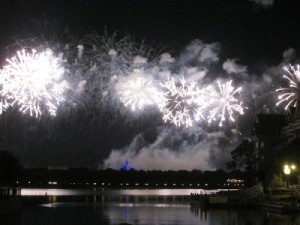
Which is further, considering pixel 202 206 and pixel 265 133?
pixel 265 133

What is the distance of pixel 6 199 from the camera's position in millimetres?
66500

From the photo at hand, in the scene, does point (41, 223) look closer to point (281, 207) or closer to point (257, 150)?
point (281, 207)

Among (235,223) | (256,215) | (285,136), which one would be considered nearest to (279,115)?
(285,136)

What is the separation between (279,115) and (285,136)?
36.2 ft

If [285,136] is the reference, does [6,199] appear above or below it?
below

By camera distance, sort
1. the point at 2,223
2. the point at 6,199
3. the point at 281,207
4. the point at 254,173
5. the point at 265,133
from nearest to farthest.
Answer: the point at 2,223
the point at 281,207
the point at 6,199
the point at 254,173
the point at 265,133

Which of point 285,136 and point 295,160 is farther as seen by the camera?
point 285,136

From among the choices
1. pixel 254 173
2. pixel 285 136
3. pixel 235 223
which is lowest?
pixel 235 223

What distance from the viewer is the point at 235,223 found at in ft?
183

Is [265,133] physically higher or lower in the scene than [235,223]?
higher

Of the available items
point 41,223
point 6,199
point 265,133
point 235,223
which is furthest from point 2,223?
point 265,133

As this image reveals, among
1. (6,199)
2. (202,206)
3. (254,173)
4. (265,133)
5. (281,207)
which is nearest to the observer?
(281,207)

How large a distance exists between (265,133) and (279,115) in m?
4.44

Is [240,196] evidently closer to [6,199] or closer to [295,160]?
[295,160]
